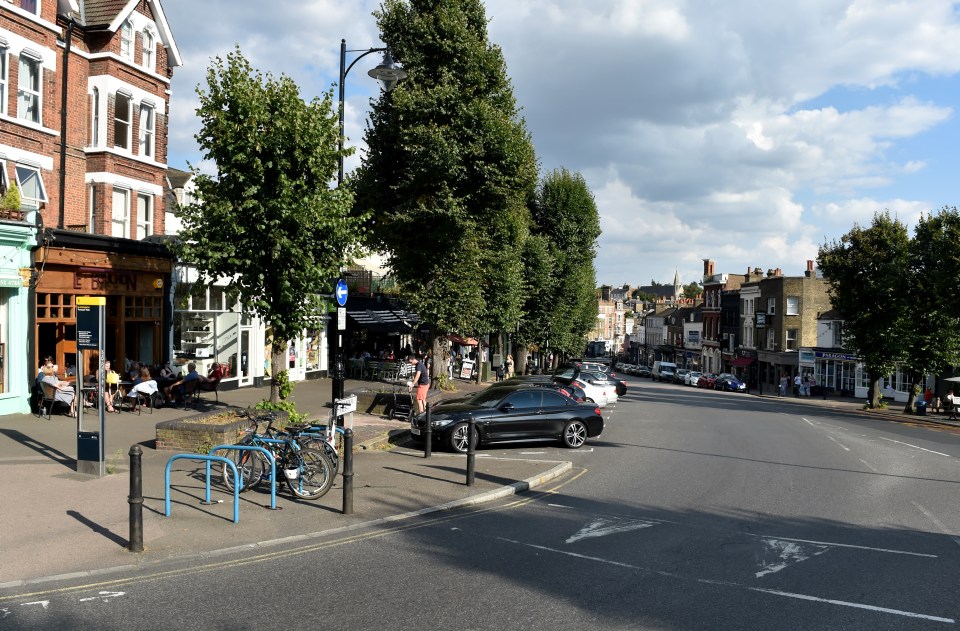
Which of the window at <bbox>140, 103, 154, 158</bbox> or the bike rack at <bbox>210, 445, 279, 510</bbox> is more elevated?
the window at <bbox>140, 103, 154, 158</bbox>

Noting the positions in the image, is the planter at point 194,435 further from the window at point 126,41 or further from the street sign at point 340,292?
the window at point 126,41

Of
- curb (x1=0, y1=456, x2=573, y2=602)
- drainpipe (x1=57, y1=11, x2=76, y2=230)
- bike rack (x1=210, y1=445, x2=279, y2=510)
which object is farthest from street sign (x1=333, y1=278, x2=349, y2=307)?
drainpipe (x1=57, y1=11, x2=76, y2=230)

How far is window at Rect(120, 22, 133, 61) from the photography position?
72.0 ft

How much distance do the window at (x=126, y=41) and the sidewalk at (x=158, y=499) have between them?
38.1 feet

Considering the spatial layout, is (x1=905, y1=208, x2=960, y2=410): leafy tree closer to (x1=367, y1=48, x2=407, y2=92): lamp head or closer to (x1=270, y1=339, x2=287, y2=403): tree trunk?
(x1=367, y1=48, x2=407, y2=92): lamp head

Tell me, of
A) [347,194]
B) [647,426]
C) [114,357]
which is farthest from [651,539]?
[114,357]

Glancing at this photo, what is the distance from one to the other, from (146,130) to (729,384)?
4968 centimetres

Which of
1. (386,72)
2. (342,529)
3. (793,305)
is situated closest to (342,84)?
(386,72)

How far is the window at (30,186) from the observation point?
18.9 meters

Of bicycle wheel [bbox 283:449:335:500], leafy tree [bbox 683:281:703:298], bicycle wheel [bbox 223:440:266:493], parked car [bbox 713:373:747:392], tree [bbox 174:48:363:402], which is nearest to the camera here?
bicycle wheel [bbox 283:449:335:500]

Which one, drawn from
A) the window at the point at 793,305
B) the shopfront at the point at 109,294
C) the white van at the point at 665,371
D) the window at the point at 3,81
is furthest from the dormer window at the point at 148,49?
the white van at the point at 665,371

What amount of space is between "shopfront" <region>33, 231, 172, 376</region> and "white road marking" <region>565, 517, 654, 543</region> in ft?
40.0

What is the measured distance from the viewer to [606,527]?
9852 mm

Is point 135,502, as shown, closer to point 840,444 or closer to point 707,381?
point 840,444
